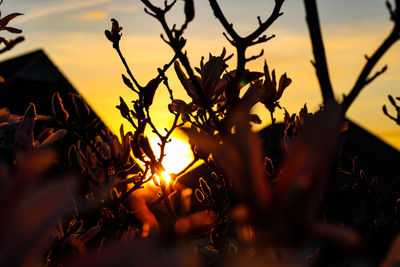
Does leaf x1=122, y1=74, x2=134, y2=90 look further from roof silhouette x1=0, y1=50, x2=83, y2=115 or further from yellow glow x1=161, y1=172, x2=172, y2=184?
roof silhouette x1=0, y1=50, x2=83, y2=115

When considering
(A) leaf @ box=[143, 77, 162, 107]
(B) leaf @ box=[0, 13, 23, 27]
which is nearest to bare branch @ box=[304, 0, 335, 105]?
(A) leaf @ box=[143, 77, 162, 107]

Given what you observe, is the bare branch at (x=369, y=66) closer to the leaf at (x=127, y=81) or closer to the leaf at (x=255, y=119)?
the leaf at (x=255, y=119)

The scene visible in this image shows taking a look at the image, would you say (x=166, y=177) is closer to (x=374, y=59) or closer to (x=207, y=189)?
(x=207, y=189)

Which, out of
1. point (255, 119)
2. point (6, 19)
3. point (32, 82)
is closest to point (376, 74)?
point (255, 119)

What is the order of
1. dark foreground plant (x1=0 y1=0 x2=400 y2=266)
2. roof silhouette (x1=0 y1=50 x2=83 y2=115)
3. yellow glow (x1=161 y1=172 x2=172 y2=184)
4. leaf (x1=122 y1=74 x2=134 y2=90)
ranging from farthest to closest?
roof silhouette (x1=0 y1=50 x2=83 y2=115), leaf (x1=122 y1=74 x2=134 y2=90), yellow glow (x1=161 y1=172 x2=172 y2=184), dark foreground plant (x1=0 y1=0 x2=400 y2=266)

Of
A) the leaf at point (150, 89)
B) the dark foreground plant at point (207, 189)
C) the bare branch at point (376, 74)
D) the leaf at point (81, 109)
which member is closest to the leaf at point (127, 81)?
the dark foreground plant at point (207, 189)

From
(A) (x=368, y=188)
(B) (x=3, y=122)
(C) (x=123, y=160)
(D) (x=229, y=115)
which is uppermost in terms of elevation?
(B) (x=3, y=122)

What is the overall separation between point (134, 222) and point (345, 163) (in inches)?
34.4

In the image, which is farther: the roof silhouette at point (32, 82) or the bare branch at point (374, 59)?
the roof silhouette at point (32, 82)

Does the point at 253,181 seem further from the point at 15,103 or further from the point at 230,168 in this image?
the point at 15,103

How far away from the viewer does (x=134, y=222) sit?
5.11 feet

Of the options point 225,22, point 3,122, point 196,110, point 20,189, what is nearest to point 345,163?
point 196,110

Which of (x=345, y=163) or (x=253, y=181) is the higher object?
(x=253, y=181)

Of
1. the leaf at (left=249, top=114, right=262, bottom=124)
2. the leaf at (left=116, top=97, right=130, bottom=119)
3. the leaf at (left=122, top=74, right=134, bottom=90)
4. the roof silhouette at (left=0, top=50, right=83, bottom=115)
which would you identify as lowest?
the roof silhouette at (left=0, top=50, right=83, bottom=115)
